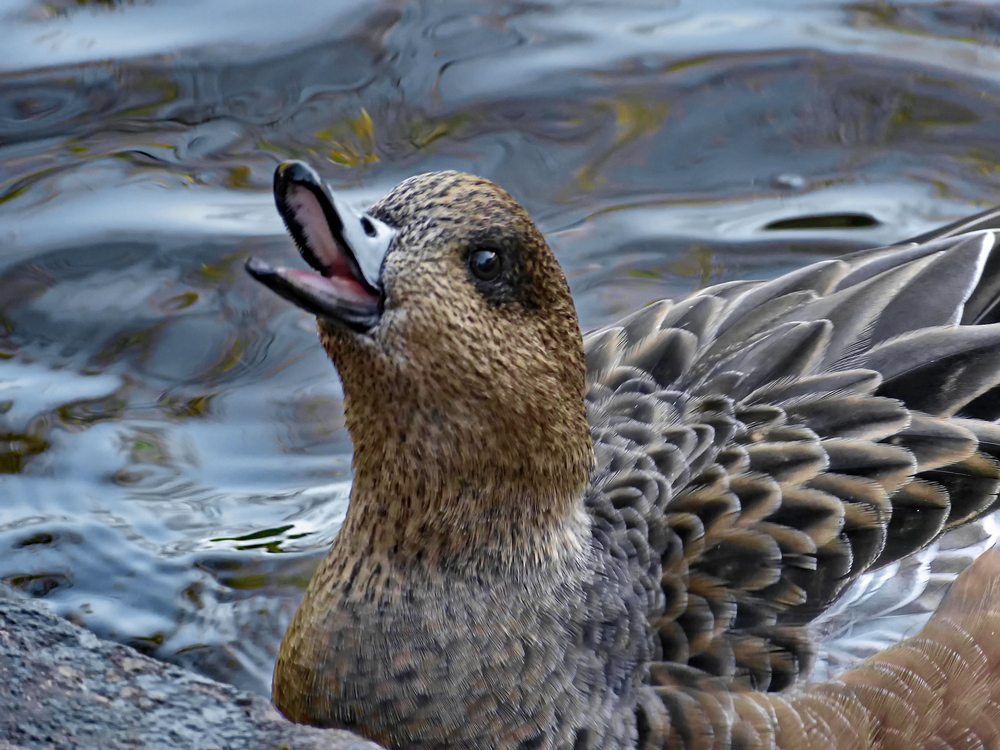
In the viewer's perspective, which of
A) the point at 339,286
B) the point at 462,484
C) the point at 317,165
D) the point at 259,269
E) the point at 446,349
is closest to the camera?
the point at 259,269

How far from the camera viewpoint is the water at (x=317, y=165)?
599cm

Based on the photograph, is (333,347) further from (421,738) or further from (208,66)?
(208,66)

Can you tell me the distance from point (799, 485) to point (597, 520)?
611 millimetres

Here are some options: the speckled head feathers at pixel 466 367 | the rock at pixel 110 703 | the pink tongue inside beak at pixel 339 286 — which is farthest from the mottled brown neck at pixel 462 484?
the rock at pixel 110 703

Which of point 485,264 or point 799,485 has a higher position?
point 485,264

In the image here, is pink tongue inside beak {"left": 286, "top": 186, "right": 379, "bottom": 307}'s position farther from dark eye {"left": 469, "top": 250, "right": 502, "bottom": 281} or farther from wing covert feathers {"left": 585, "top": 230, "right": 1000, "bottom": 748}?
wing covert feathers {"left": 585, "top": 230, "right": 1000, "bottom": 748}

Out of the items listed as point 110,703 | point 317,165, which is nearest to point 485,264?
point 110,703

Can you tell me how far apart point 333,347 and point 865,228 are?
4.12 m

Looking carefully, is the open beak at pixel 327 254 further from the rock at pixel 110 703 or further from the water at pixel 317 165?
the water at pixel 317 165

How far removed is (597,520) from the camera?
4.36 m

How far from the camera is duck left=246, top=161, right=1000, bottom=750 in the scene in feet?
12.2

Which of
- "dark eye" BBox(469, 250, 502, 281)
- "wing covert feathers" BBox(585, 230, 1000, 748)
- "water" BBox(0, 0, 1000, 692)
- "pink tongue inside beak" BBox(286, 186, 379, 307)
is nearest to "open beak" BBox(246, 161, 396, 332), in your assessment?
"pink tongue inside beak" BBox(286, 186, 379, 307)

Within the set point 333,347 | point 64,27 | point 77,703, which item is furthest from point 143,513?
point 64,27

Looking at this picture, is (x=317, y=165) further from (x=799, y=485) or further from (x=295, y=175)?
(x=295, y=175)
